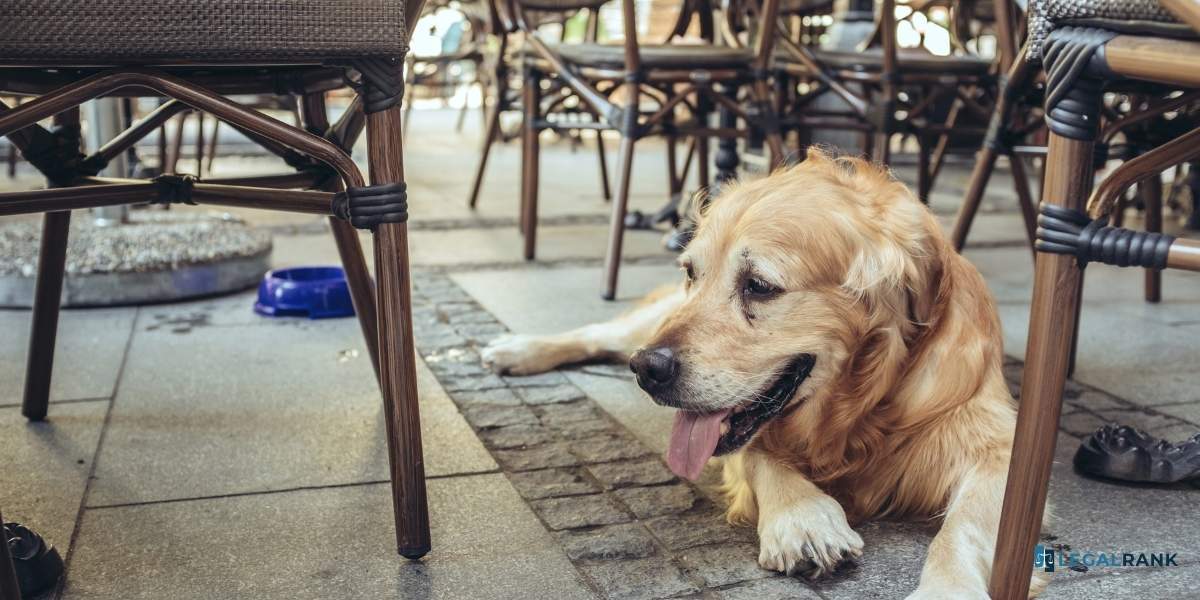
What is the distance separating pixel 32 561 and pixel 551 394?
3.96 feet

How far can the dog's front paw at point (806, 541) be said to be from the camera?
1.54 meters

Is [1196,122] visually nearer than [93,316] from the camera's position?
Yes

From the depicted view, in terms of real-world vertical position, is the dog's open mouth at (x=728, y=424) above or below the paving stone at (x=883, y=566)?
above

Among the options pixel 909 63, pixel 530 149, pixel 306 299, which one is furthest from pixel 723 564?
pixel 530 149

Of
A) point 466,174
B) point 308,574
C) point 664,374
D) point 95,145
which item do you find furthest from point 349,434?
point 466,174

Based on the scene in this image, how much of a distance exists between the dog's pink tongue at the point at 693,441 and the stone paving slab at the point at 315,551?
25 cm

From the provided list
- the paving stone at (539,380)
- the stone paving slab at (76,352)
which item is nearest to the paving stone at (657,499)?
the paving stone at (539,380)

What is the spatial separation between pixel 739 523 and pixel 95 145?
9.75 feet

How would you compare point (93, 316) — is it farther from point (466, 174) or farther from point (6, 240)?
point (466, 174)

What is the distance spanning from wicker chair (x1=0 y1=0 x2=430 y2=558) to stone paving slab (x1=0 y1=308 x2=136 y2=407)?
65 cm

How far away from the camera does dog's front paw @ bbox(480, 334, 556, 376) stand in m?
2.59

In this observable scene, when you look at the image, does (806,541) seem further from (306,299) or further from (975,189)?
(306,299)

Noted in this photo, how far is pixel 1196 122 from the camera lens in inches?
97.4

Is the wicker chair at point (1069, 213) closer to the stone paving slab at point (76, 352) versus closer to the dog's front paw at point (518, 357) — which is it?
the dog's front paw at point (518, 357)
